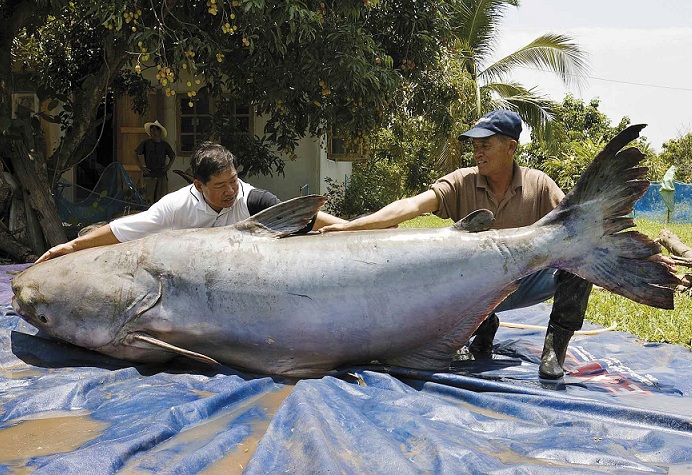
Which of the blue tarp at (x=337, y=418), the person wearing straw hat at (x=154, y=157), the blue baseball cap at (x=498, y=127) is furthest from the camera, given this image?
the person wearing straw hat at (x=154, y=157)

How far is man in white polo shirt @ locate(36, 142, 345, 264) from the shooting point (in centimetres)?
381

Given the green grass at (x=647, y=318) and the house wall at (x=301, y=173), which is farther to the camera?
the house wall at (x=301, y=173)

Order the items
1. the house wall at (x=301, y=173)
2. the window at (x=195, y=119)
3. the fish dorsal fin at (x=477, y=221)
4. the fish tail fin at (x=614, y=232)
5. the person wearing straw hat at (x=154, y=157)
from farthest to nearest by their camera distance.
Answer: the house wall at (x=301, y=173)
the window at (x=195, y=119)
the person wearing straw hat at (x=154, y=157)
the fish dorsal fin at (x=477, y=221)
the fish tail fin at (x=614, y=232)

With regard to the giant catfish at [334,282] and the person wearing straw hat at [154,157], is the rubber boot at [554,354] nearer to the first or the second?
the giant catfish at [334,282]

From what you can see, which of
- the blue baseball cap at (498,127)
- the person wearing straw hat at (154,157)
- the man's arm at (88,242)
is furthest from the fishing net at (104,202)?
the blue baseball cap at (498,127)

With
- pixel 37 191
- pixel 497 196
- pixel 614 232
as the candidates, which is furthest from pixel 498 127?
pixel 37 191

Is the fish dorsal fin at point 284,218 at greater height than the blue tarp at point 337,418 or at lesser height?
greater

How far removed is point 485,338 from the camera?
157 inches

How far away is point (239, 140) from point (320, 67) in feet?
9.16

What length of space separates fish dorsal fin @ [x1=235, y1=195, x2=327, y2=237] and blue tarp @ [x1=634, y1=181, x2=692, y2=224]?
45.4 ft

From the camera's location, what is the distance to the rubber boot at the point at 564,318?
3371mm

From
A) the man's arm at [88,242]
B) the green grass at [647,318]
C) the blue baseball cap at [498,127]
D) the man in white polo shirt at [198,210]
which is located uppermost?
the blue baseball cap at [498,127]

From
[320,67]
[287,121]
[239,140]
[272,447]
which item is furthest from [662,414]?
[239,140]

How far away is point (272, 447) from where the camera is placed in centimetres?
226
